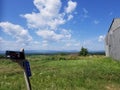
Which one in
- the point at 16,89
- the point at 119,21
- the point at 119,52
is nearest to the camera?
the point at 16,89

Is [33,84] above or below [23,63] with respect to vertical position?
below

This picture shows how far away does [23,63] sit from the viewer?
5691mm

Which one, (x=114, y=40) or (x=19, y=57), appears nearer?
(x=19, y=57)

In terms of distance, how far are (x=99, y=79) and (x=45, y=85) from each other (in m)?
3.30

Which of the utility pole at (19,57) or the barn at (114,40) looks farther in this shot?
the barn at (114,40)

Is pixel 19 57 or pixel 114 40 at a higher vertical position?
pixel 114 40

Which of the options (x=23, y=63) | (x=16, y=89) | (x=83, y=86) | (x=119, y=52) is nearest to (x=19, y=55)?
(x=23, y=63)

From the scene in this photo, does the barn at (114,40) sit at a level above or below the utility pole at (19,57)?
above

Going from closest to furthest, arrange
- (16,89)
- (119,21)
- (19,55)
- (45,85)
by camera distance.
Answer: (19,55)
(16,89)
(45,85)
(119,21)

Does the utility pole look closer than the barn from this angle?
Yes

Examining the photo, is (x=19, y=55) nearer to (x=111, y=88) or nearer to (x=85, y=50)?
(x=111, y=88)

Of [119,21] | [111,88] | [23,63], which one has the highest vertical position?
[119,21]

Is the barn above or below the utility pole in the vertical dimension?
above

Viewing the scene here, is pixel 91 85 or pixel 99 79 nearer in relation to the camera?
pixel 91 85
